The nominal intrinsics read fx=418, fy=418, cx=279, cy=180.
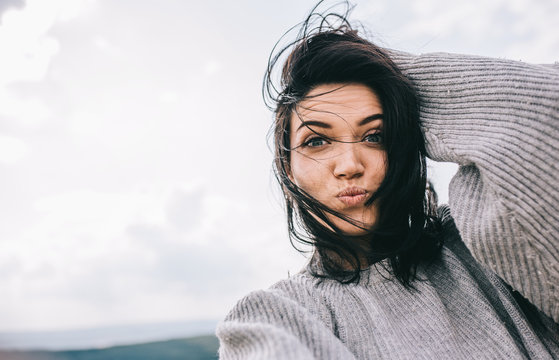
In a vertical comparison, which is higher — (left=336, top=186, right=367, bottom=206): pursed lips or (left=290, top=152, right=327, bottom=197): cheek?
(left=290, top=152, right=327, bottom=197): cheek

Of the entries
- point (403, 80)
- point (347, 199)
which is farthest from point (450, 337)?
point (403, 80)

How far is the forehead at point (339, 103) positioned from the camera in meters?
1.41

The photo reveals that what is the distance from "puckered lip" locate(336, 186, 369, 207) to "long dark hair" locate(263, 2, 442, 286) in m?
0.04

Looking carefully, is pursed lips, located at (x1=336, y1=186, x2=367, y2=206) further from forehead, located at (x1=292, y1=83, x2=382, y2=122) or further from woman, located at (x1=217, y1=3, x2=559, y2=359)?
forehead, located at (x1=292, y1=83, x2=382, y2=122)

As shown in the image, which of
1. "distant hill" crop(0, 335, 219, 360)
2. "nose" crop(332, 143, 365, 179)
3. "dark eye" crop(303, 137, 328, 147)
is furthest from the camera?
"distant hill" crop(0, 335, 219, 360)

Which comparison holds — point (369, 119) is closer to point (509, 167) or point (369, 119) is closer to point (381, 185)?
point (381, 185)

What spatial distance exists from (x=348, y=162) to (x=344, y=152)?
0.14 feet

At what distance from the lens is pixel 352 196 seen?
1373 mm

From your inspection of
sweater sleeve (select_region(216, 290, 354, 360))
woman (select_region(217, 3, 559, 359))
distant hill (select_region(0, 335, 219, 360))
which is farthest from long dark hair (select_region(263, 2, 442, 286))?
distant hill (select_region(0, 335, 219, 360))

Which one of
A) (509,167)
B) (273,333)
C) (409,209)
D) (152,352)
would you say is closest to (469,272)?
(409,209)

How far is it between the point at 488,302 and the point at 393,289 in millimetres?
279

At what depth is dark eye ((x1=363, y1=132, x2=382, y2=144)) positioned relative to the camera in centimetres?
143

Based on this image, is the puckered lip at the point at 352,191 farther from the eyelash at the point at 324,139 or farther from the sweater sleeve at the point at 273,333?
the sweater sleeve at the point at 273,333

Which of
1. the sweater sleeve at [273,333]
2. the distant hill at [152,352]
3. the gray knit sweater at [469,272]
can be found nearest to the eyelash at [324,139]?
the gray knit sweater at [469,272]
